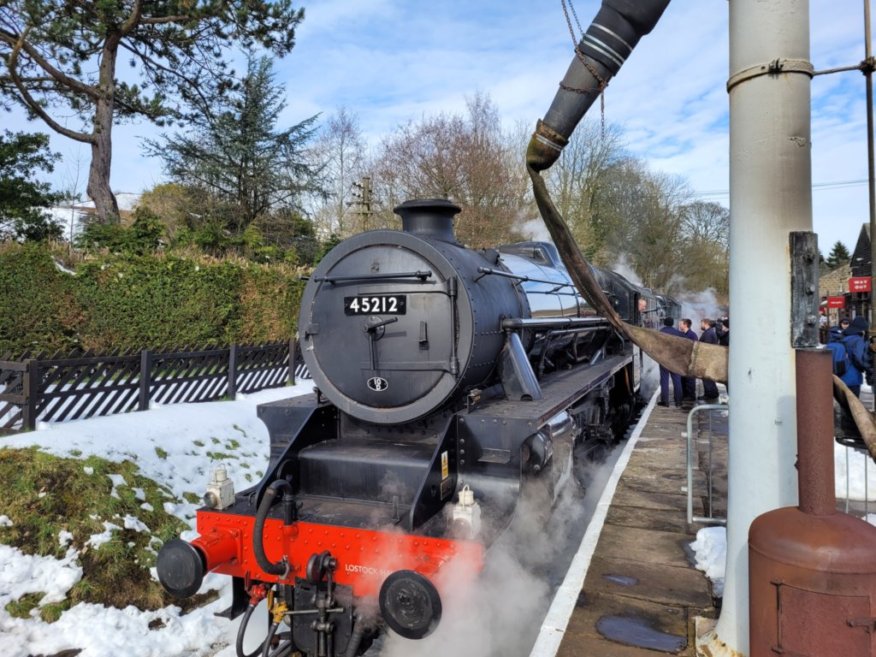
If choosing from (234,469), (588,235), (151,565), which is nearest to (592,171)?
(588,235)

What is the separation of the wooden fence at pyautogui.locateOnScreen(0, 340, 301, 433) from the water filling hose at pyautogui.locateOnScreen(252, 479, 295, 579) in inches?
193

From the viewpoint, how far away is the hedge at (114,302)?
11266 millimetres

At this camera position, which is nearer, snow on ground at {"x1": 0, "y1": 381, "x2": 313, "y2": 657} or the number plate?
the number plate

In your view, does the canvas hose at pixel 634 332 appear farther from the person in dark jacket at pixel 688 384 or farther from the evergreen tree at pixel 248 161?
the evergreen tree at pixel 248 161

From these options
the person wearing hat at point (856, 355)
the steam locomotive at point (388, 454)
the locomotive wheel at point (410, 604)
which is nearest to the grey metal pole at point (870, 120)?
the steam locomotive at point (388, 454)

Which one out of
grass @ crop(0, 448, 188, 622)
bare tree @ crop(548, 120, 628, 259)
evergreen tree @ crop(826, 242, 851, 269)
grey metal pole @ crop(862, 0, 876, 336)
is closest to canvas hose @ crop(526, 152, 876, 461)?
grey metal pole @ crop(862, 0, 876, 336)

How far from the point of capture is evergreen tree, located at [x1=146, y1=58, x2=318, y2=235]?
20.4 m

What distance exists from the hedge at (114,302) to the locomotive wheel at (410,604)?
10187mm

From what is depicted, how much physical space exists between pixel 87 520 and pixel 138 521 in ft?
1.38

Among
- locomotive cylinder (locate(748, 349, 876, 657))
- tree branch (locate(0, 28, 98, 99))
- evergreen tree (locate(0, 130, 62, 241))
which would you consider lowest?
locomotive cylinder (locate(748, 349, 876, 657))

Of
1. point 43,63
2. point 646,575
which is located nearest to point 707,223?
point 43,63

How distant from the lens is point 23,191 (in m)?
13.7

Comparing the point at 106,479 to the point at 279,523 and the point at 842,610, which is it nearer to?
the point at 279,523

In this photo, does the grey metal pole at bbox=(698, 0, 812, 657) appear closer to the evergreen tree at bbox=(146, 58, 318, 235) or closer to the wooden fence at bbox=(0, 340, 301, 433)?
the wooden fence at bbox=(0, 340, 301, 433)
